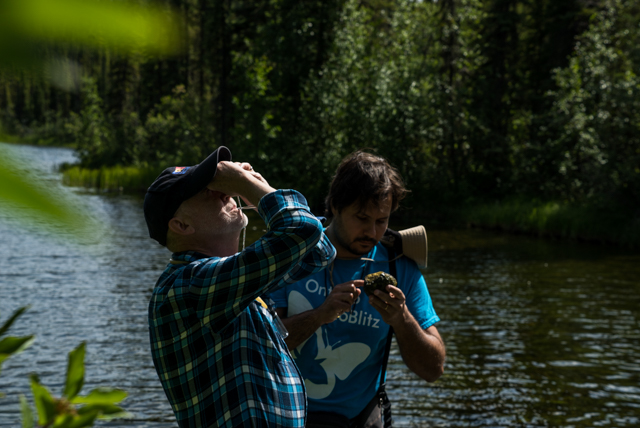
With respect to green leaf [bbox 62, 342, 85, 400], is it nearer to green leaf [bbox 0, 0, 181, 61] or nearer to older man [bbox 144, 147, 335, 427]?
green leaf [bbox 0, 0, 181, 61]

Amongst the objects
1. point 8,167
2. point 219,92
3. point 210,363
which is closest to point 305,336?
point 210,363

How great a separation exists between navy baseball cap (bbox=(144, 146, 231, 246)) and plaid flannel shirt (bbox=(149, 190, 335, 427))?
5.7 inches

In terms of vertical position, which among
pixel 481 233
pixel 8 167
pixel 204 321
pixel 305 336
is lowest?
pixel 481 233

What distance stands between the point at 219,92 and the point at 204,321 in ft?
134

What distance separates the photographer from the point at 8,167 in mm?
422

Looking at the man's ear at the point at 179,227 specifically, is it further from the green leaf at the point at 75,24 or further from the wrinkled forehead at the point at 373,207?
the green leaf at the point at 75,24

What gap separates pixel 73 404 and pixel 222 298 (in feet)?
4.30

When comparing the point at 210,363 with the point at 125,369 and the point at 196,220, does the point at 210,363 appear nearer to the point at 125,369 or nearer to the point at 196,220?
the point at 196,220

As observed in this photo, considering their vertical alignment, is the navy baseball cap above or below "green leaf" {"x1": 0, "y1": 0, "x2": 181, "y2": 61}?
below

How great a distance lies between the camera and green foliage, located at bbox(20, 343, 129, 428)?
56cm

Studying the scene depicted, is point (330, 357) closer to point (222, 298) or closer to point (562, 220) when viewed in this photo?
point (222, 298)

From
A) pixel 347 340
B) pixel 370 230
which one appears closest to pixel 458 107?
pixel 370 230

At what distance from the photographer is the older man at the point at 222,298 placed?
6.34 feet

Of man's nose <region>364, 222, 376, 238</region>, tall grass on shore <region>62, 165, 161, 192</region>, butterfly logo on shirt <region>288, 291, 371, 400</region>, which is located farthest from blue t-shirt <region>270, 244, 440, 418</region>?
tall grass on shore <region>62, 165, 161, 192</region>
